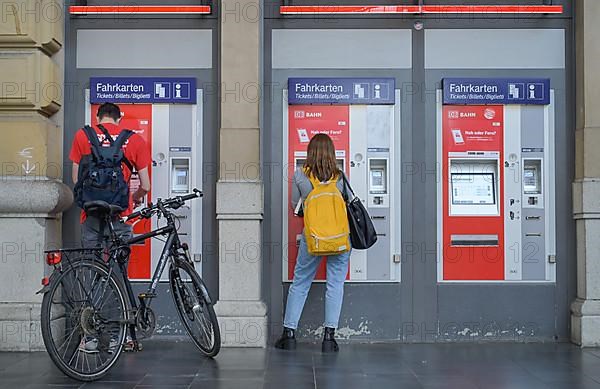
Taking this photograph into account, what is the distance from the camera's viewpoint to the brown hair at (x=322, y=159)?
672cm

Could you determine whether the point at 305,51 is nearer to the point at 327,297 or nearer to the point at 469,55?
the point at 469,55

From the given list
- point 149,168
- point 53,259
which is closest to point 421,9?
point 149,168

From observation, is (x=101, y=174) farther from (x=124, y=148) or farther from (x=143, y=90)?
(x=143, y=90)

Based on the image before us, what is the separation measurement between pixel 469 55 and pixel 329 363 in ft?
10.4

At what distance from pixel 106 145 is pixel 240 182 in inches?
48.5

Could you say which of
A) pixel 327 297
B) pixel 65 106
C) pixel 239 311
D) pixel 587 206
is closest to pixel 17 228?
pixel 65 106

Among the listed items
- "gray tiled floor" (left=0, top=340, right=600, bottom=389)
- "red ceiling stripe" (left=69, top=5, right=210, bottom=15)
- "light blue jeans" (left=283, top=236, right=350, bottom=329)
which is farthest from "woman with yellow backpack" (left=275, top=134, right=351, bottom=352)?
"red ceiling stripe" (left=69, top=5, right=210, bottom=15)

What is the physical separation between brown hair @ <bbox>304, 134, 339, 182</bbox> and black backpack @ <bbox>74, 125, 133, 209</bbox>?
157cm

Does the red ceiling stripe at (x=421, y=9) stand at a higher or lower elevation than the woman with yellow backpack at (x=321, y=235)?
higher

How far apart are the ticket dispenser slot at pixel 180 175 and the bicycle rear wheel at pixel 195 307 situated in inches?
45.2

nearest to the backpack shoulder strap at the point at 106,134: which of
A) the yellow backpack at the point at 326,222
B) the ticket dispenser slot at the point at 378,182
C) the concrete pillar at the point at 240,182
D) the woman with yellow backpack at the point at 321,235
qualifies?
Result: the concrete pillar at the point at 240,182

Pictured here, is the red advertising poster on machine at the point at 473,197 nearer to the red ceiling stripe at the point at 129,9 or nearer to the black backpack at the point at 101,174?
the red ceiling stripe at the point at 129,9

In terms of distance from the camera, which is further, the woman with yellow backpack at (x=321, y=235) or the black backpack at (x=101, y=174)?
the woman with yellow backpack at (x=321, y=235)

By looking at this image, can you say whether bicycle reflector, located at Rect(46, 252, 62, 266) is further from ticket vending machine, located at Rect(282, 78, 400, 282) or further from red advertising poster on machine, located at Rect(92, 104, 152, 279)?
ticket vending machine, located at Rect(282, 78, 400, 282)
